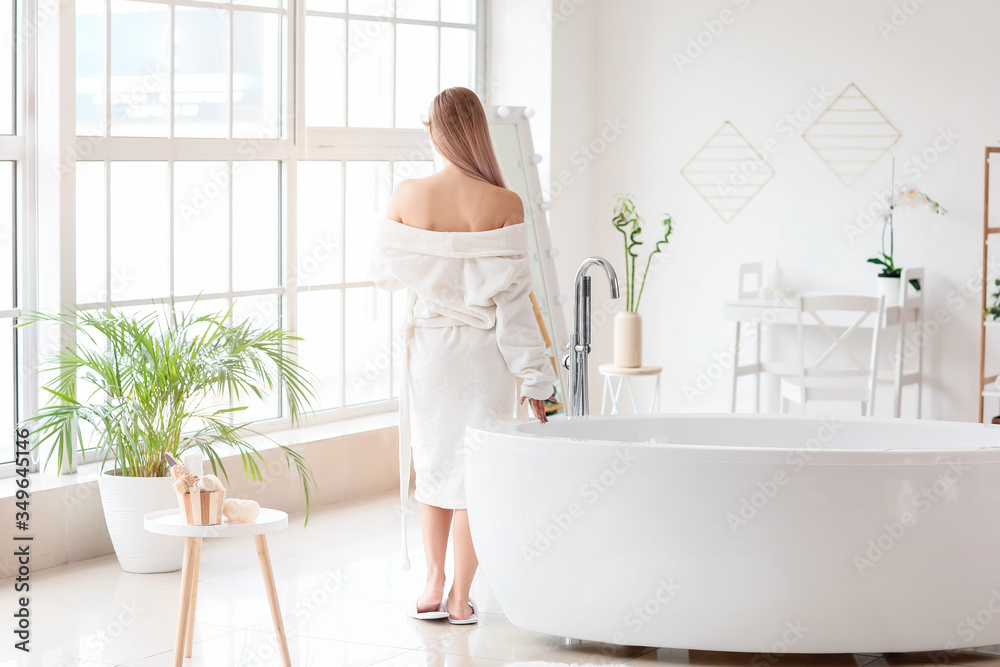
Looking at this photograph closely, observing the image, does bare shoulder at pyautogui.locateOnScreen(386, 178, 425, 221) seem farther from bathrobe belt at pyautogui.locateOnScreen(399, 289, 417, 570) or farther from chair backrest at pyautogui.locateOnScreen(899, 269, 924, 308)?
chair backrest at pyautogui.locateOnScreen(899, 269, 924, 308)

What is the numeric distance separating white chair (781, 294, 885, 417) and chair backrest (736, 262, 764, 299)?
10.4 inches

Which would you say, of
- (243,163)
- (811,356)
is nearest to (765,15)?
(811,356)

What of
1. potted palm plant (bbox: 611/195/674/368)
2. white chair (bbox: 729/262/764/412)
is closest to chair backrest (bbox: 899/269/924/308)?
white chair (bbox: 729/262/764/412)

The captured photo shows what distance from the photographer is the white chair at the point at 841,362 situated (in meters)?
4.97

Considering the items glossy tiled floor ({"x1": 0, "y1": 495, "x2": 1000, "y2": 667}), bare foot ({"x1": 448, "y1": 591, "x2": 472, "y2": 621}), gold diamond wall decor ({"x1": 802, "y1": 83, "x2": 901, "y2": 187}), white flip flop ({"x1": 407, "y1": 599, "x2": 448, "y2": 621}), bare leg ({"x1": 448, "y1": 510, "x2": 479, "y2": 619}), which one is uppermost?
gold diamond wall decor ({"x1": 802, "y1": 83, "x2": 901, "y2": 187})

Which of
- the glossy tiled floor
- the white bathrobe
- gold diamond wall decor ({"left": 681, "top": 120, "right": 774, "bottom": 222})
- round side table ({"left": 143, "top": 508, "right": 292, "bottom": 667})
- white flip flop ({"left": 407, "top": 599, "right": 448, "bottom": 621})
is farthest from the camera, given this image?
gold diamond wall decor ({"left": 681, "top": 120, "right": 774, "bottom": 222})

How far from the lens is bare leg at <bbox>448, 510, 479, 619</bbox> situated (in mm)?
3320

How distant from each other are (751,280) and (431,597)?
9.51 ft

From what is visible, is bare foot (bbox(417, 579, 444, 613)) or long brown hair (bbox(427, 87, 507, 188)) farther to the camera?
bare foot (bbox(417, 579, 444, 613))

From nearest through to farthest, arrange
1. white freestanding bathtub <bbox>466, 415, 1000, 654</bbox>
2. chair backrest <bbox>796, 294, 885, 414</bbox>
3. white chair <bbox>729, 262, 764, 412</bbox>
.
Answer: white freestanding bathtub <bbox>466, 415, 1000, 654</bbox>
chair backrest <bbox>796, 294, 885, 414</bbox>
white chair <bbox>729, 262, 764, 412</bbox>

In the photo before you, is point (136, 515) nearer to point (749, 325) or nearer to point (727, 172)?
point (749, 325)

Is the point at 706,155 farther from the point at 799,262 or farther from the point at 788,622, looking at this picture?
the point at 788,622

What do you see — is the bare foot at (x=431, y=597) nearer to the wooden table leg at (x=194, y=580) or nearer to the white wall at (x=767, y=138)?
the wooden table leg at (x=194, y=580)

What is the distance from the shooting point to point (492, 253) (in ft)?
10.6
